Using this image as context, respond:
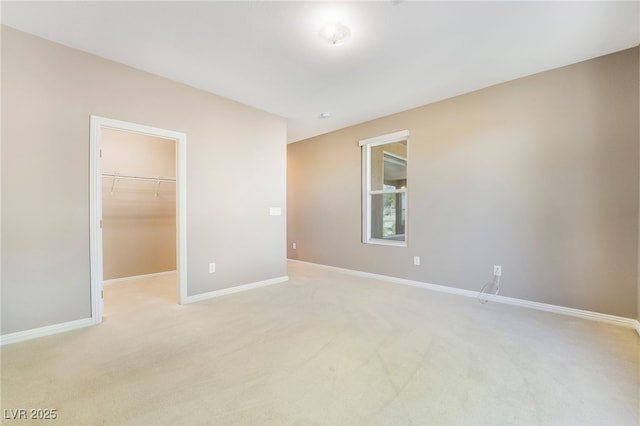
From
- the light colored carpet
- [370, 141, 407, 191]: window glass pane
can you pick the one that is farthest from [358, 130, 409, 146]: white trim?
the light colored carpet

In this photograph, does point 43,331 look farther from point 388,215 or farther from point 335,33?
point 388,215

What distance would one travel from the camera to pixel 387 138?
431 centimetres

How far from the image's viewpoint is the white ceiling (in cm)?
201

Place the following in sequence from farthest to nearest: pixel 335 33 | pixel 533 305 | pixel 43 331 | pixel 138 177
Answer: pixel 138 177, pixel 533 305, pixel 43 331, pixel 335 33

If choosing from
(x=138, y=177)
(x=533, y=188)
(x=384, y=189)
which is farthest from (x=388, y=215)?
(x=138, y=177)

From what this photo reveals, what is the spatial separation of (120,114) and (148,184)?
79.3 inches

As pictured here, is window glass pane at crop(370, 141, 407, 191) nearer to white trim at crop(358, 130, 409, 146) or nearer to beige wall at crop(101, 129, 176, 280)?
white trim at crop(358, 130, 409, 146)

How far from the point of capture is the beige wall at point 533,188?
102 inches

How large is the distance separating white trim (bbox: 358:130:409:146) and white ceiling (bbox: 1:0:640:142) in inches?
34.3

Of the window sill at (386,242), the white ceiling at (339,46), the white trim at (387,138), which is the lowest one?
the window sill at (386,242)

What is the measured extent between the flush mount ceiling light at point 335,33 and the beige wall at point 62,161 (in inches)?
72.6

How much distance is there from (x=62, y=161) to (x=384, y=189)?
4.02 metres

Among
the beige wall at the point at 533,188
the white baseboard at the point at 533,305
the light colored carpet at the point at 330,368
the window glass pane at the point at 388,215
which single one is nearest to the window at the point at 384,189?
the window glass pane at the point at 388,215

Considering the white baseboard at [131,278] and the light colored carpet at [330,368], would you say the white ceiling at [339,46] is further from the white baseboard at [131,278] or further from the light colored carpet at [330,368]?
the white baseboard at [131,278]
